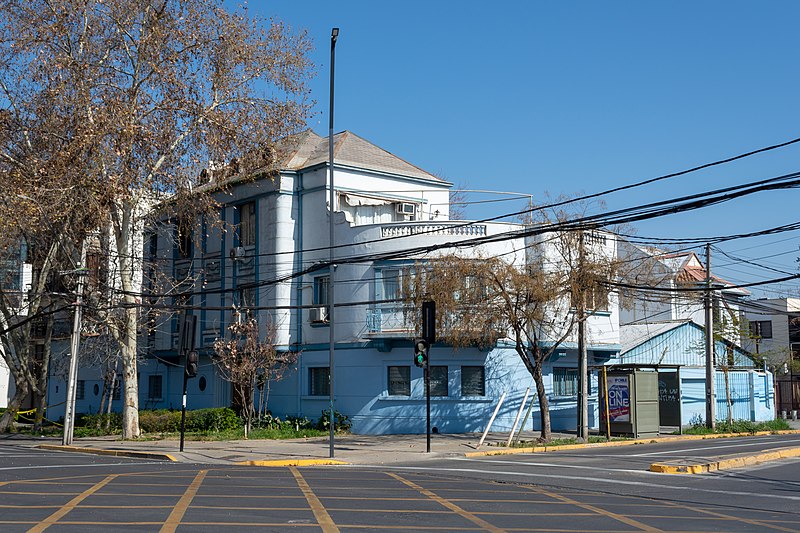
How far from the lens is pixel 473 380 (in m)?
32.5

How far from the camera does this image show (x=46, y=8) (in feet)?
98.9

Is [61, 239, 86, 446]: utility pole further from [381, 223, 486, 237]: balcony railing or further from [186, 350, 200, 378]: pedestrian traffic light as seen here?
[381, 223, 486, 237]: balcony railing

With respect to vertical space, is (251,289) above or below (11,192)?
below

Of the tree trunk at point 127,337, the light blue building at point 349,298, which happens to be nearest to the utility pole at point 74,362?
the tree trunk at point 127,337

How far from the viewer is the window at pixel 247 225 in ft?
120

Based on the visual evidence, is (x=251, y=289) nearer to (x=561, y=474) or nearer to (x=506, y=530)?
(x=561, y=474)

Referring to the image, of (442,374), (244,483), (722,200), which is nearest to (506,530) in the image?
(244,483)

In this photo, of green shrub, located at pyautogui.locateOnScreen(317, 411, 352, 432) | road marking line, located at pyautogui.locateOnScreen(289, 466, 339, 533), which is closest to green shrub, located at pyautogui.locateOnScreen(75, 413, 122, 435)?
green shrub, located at pyautogui.locateOnScreen(317, 411, 352, 432)

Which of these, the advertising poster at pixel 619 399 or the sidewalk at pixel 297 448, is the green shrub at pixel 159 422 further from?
the advertising poster at pixel 619 399

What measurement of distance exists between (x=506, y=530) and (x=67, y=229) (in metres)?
24.6

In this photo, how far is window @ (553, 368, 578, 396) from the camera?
34625 mm

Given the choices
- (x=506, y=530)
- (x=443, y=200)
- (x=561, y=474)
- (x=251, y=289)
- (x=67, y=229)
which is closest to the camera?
(x=506, y=530)

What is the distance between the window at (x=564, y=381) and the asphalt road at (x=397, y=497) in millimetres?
11749

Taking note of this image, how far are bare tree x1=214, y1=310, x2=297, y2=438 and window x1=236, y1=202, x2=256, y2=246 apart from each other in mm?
3275
